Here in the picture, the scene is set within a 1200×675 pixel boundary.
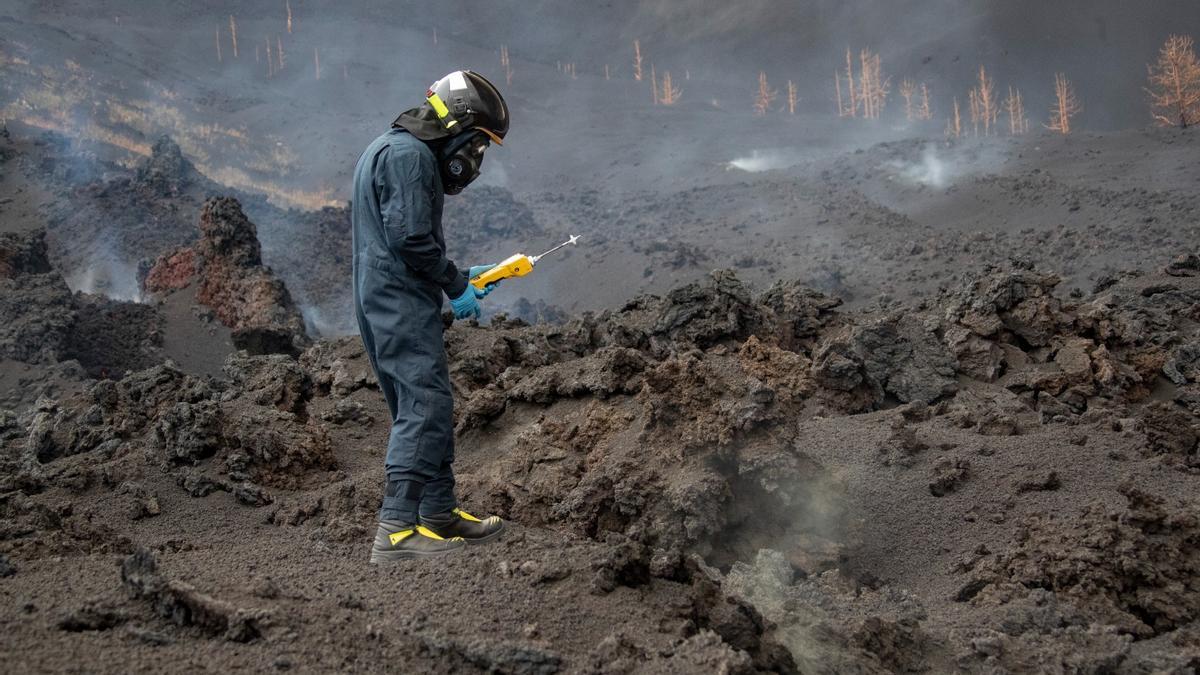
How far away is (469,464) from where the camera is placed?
5.80 m

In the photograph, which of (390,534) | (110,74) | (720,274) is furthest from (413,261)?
(110,74)

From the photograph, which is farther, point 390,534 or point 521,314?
point 521,314

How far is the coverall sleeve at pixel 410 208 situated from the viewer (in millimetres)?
3797

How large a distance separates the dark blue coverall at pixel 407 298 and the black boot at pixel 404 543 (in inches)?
1.5

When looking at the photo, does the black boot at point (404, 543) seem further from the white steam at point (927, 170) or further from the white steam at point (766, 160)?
the white steam at point (766, 160)

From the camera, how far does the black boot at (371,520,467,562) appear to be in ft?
12.6

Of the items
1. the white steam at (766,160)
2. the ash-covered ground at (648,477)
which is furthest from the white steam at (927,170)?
the ash-covered ground at (648,477)

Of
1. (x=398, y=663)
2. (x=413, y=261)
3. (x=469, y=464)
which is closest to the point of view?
(x=398, y=663)

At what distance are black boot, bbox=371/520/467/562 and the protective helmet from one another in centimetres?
160

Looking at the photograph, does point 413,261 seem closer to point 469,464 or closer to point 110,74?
point 469,464

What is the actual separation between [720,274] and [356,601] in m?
5.28

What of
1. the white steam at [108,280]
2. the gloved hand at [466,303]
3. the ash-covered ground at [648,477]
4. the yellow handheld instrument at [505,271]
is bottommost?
the ash-covered ground at [648,477]

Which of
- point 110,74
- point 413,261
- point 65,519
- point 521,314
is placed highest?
point 110,74

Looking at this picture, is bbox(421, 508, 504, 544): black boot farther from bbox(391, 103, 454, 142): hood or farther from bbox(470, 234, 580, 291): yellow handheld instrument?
bbox(391, 103, 454, 142): hood
